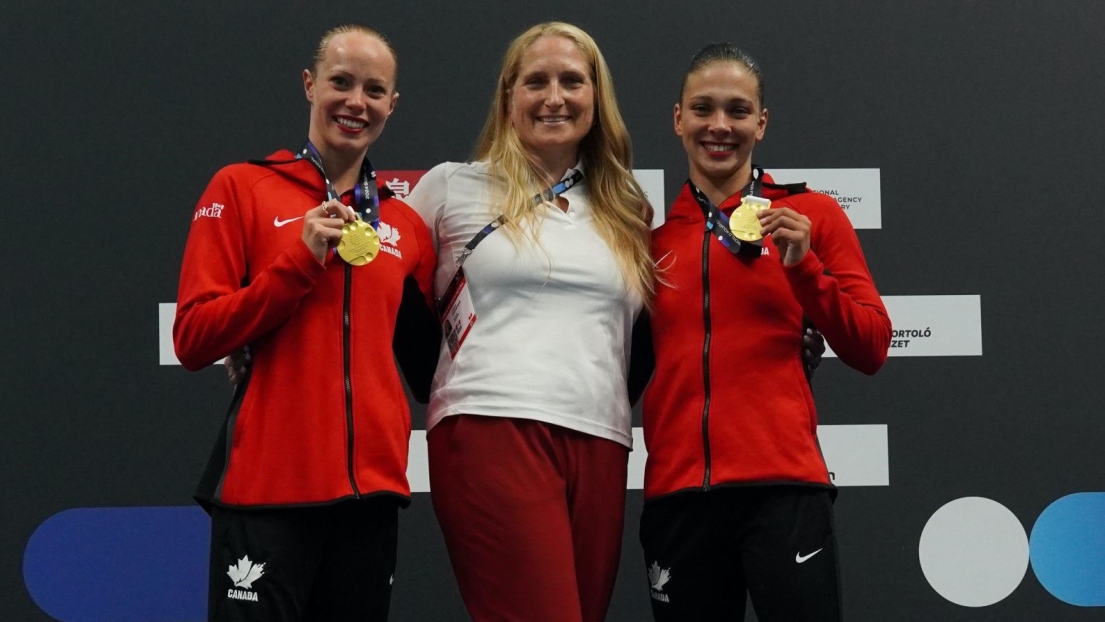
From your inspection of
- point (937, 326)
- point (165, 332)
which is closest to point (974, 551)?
point (937, 326)

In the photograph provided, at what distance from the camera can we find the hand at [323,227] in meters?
1.88

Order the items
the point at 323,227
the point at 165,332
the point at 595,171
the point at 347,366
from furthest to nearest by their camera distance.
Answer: the point at 165,332, the point at 595,171, the point at 347,366, the point at 323,227

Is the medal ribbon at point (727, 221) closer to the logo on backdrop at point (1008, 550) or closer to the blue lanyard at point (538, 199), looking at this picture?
the blue lanyard at point (538, 199)

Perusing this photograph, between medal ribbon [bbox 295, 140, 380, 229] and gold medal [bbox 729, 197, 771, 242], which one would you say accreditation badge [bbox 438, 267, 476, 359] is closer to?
medal ribbon [bbox 295, 140, 380, 229]

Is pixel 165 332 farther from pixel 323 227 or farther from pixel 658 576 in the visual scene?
pixel 658 576

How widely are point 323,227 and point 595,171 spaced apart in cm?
71

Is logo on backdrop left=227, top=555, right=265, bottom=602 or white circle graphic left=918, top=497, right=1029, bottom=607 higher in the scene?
logo on backdrop left=227, top=555, right=265, bottom=602

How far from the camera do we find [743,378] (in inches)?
84.2

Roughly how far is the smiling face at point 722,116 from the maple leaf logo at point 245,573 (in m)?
1.22

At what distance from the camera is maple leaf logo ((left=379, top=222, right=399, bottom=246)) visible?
2.14 m

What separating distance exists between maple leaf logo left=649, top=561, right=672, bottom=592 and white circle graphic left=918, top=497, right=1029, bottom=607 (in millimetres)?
1594

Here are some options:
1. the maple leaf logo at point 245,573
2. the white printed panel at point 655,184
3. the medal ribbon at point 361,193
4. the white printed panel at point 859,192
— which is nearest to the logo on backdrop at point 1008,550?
the white printed panel at point 859,192

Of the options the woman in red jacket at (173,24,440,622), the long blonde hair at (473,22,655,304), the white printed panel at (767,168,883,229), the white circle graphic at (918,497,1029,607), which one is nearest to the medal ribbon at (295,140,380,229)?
the woman in red jacket at (173,24,440,622)

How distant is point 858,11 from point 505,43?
1.18 metres
